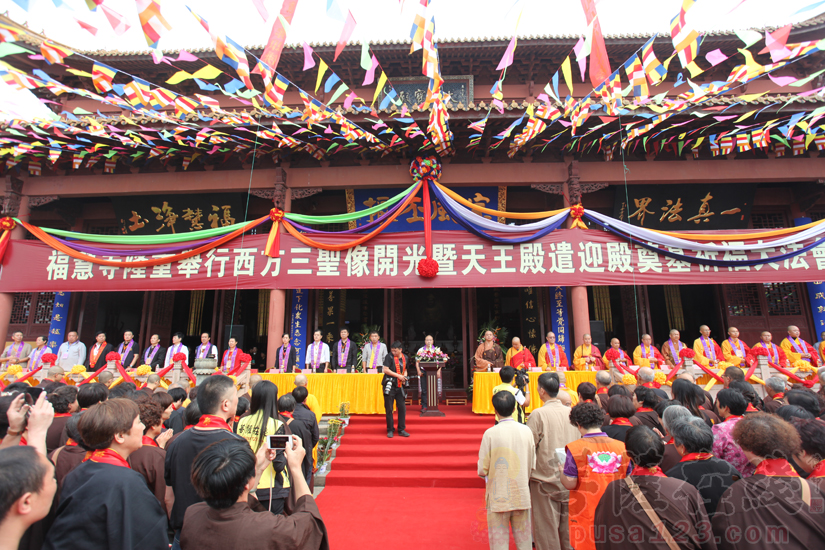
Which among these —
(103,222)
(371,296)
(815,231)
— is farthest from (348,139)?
(815,231)

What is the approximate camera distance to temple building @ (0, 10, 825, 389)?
7.96m

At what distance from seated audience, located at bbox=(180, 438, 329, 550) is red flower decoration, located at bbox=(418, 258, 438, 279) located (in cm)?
647

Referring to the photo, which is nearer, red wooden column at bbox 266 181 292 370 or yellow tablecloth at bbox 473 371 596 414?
yellow tablecloth at bbox 473 371 596 414

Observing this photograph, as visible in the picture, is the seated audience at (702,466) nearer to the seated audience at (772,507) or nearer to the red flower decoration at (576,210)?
the seated audience at (772,507)

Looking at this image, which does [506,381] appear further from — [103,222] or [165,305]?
[103,222]

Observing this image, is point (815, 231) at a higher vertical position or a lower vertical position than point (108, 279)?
higher

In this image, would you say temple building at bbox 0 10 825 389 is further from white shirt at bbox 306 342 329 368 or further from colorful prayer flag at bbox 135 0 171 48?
colorful prayer flag at bbox 135 0 171 48

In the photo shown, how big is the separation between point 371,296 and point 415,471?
20.5 ft

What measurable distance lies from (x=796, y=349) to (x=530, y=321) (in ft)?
17.0

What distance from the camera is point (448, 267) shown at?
26.6 ft

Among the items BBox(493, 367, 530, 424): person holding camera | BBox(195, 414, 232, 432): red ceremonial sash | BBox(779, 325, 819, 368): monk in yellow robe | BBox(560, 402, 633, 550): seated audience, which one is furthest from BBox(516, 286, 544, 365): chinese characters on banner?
BBox(195, 414, 232, 432): red ceremonial sash

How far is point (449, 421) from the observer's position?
7008mm

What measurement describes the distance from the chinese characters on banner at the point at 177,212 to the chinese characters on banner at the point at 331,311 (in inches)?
109

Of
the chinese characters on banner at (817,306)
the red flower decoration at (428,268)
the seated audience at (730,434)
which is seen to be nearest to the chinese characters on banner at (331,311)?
the red flower decoration at (428,268)
